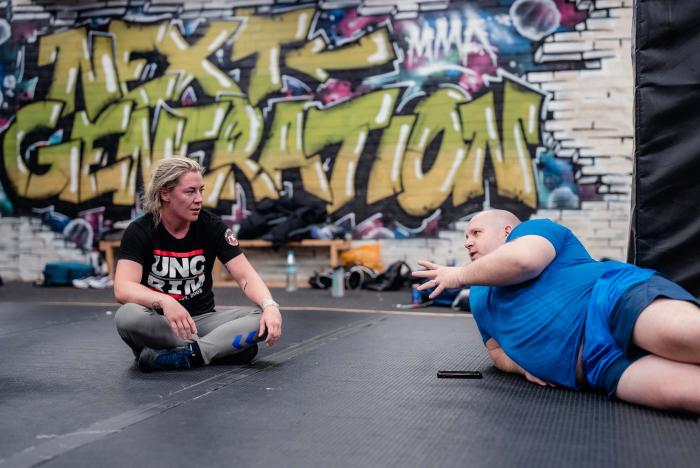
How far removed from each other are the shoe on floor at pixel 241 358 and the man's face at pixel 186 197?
2.31ft

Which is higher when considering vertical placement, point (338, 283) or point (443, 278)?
point (443, 278)

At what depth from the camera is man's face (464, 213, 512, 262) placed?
3.19m

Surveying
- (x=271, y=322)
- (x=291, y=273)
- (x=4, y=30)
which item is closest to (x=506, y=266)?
(x=271, y=322)

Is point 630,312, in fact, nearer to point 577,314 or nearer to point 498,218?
point 577,314

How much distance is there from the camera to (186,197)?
12.0ft

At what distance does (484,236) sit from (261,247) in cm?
675

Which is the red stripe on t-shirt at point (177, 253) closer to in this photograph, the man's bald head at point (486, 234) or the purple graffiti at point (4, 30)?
the man's bald head at point (486, 234)

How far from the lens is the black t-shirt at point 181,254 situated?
12.0 feet

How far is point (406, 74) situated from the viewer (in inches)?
372

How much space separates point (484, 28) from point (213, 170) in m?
3.90

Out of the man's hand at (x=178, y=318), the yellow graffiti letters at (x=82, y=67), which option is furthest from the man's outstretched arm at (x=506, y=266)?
the yellow graffiti letters at (x=82, y=67)

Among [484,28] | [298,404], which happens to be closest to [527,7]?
[484,28]

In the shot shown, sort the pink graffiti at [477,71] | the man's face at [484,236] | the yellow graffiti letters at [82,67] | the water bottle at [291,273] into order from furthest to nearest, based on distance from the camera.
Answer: the yellow graffiti letters at [82,67] < the pink graffiti at [477,71] < the water bottle at [291,273] < the man's face at [484,236]

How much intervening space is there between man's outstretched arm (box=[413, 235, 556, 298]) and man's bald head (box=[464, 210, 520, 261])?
0.19 meters
